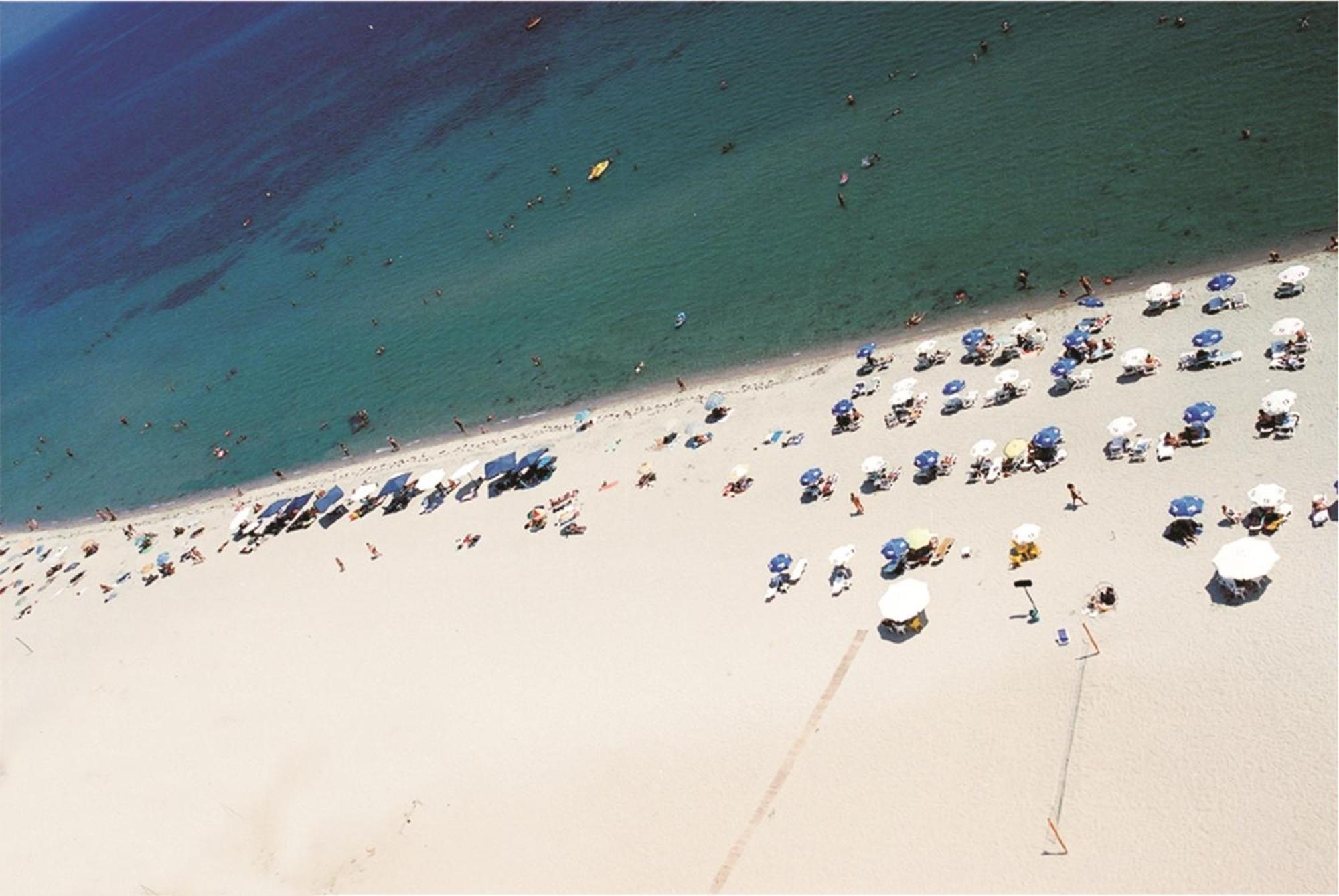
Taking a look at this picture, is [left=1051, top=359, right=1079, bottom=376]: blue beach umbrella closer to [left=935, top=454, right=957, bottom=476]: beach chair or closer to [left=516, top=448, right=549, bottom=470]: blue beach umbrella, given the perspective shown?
[left=935, top=454, right=957, bottom=476]: beach chair

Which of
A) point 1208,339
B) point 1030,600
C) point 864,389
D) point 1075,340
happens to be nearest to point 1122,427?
point 1208,339

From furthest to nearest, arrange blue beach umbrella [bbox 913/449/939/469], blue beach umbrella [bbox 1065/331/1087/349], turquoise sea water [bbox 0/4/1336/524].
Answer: turquoise sea water [bbox 0/4/1336/524]
blue beach umbrella [bbox 1065/331/1087/349]
blue beach umbrella [bbox 913/449/939/469]

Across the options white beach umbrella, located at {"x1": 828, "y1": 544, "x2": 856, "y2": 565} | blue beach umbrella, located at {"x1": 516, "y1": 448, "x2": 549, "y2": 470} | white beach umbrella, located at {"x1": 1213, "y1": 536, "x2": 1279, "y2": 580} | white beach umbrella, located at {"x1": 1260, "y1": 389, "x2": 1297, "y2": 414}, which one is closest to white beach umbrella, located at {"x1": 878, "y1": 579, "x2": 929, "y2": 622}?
white beach umbrella, located at {"x1": 828, "y1": 544, "x2": 856, "y2": 565}

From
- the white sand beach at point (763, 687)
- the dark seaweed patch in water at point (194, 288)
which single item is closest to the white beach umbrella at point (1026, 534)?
the white sand beach at point (763, 687)

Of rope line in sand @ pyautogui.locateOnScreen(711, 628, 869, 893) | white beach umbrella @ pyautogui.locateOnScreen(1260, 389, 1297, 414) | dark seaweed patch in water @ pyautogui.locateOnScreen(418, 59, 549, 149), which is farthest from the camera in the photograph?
dark seaweed patch in water @ pyautogui.locateOnScreen(418, 59, 549, 149)

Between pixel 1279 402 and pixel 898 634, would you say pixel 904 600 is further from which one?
pixel 1279 402

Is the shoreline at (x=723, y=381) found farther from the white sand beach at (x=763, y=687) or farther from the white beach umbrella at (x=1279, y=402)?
the white beach umbrella at (x=1279, y=402)
